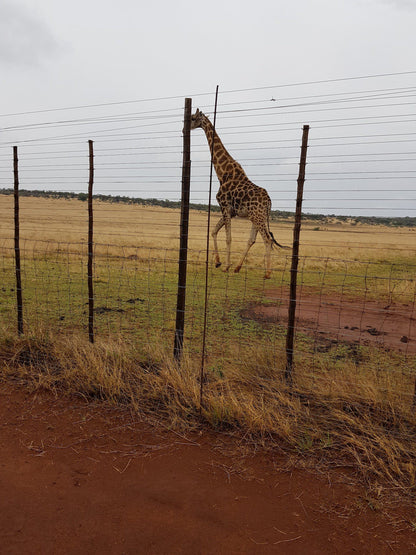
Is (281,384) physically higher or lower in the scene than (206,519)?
higher

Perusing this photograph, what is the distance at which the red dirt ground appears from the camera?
2.75 metres

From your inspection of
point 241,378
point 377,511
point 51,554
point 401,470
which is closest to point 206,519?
point 51,554

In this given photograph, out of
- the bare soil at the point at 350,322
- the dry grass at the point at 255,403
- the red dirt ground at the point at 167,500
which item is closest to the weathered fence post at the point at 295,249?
the dry grass at the point at 255,403

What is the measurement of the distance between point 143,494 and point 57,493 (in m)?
0.62

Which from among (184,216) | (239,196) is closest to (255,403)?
(184,216)

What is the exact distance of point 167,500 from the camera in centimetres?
316

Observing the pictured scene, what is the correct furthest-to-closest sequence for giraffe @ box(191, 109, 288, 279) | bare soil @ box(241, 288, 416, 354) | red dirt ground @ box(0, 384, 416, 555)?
giraffe @ box(191, 109, 288, 279)
bare soil @ box(241, 288, 416, 354)
red dirt ground @ box(0, 384, 416, 555)

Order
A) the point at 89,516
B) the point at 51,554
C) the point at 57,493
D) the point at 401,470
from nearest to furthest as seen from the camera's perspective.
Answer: the point at 51,554 → the point at 89,516 → the point at 57,493 → the point at 401,470

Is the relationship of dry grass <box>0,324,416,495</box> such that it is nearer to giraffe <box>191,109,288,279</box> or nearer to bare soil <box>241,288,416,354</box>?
bare soil <box>241,288,416,354</box>

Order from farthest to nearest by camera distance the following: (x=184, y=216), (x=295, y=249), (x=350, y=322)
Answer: (x=350, y=322) → (x=184, y=216) → (x=295, y=249)

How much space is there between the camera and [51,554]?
8.60 ft

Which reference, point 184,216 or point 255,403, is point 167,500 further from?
point 184,216

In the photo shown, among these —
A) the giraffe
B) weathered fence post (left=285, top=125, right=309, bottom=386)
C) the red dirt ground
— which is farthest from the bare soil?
the red dirt ground

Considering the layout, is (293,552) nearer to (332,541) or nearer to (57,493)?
(332,541)
